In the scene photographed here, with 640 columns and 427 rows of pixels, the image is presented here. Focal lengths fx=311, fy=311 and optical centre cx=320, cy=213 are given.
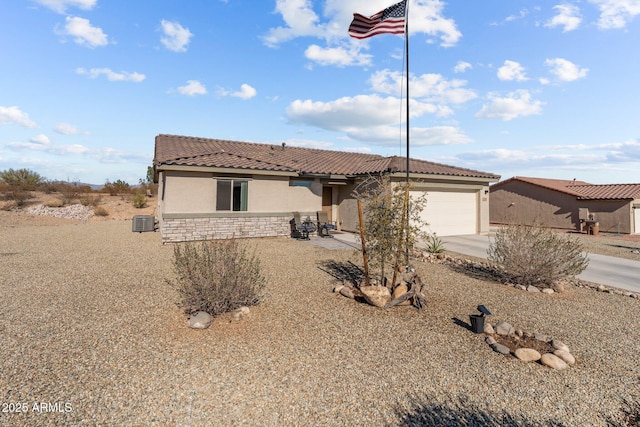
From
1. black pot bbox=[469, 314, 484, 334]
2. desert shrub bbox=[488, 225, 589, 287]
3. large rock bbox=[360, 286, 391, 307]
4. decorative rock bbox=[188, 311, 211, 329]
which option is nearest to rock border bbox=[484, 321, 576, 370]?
black pot bbox=[469, 314, 484, 334]

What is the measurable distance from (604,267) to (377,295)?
29.3 feet

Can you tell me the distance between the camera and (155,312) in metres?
5.45

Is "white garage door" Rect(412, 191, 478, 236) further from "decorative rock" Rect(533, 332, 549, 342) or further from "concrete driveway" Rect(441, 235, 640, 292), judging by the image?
"decorative rock" Rect(533, 332, 549, 342)

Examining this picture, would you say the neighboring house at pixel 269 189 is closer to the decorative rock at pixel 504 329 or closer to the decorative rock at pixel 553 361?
the decorative rock at pixel 504 329

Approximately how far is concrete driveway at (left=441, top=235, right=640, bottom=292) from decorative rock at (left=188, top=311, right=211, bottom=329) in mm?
9607

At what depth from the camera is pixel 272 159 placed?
16.2 metres

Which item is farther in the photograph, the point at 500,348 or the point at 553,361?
the point at 500,348

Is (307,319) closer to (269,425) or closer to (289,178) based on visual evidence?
(269,425)

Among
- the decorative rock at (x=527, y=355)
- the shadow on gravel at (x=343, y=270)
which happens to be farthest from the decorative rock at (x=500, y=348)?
the shadow on gravel at (x=343, y=270)

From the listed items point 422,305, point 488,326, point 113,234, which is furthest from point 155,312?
point 113,234

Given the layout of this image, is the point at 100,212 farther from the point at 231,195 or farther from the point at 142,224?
the point at 231,195

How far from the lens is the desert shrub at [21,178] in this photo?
31.9 meters

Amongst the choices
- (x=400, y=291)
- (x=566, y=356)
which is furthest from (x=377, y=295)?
(x=566, y=356)

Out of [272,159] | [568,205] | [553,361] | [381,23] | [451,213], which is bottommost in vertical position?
[553,361]
